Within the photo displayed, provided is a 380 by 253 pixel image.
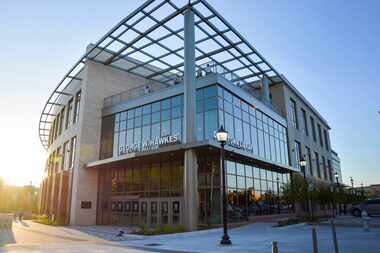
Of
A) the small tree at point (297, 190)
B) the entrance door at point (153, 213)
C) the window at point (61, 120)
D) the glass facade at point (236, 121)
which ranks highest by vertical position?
the window at point (61, 120)

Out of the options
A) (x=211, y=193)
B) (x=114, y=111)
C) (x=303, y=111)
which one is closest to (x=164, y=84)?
(x=114, y=111)

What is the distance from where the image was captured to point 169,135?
24375 mm

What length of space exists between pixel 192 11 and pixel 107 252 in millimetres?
19123

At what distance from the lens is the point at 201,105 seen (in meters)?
23.0

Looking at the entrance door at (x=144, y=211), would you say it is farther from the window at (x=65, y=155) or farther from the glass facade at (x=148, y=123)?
the window at (x=65, y=155)

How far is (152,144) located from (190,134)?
5772 millimetres

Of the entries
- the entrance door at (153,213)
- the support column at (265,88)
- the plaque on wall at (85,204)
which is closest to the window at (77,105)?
the plaque on wall at (85,204)

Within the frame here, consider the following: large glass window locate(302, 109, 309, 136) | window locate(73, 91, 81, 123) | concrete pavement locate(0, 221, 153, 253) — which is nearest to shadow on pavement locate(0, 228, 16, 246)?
concrete pavement locate(0, 221, 153, 253)

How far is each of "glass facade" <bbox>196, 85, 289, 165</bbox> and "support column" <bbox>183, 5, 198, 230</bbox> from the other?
1.57 metres

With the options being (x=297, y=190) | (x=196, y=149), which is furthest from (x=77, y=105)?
(x=297, y=190)

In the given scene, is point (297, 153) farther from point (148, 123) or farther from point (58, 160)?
point (58, 160)

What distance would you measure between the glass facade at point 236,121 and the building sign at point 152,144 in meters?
2.79

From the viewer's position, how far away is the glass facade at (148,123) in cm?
2459

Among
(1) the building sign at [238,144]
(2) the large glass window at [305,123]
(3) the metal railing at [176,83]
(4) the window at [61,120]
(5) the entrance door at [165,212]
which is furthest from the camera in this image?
(2) the large glass window at [305,123]
